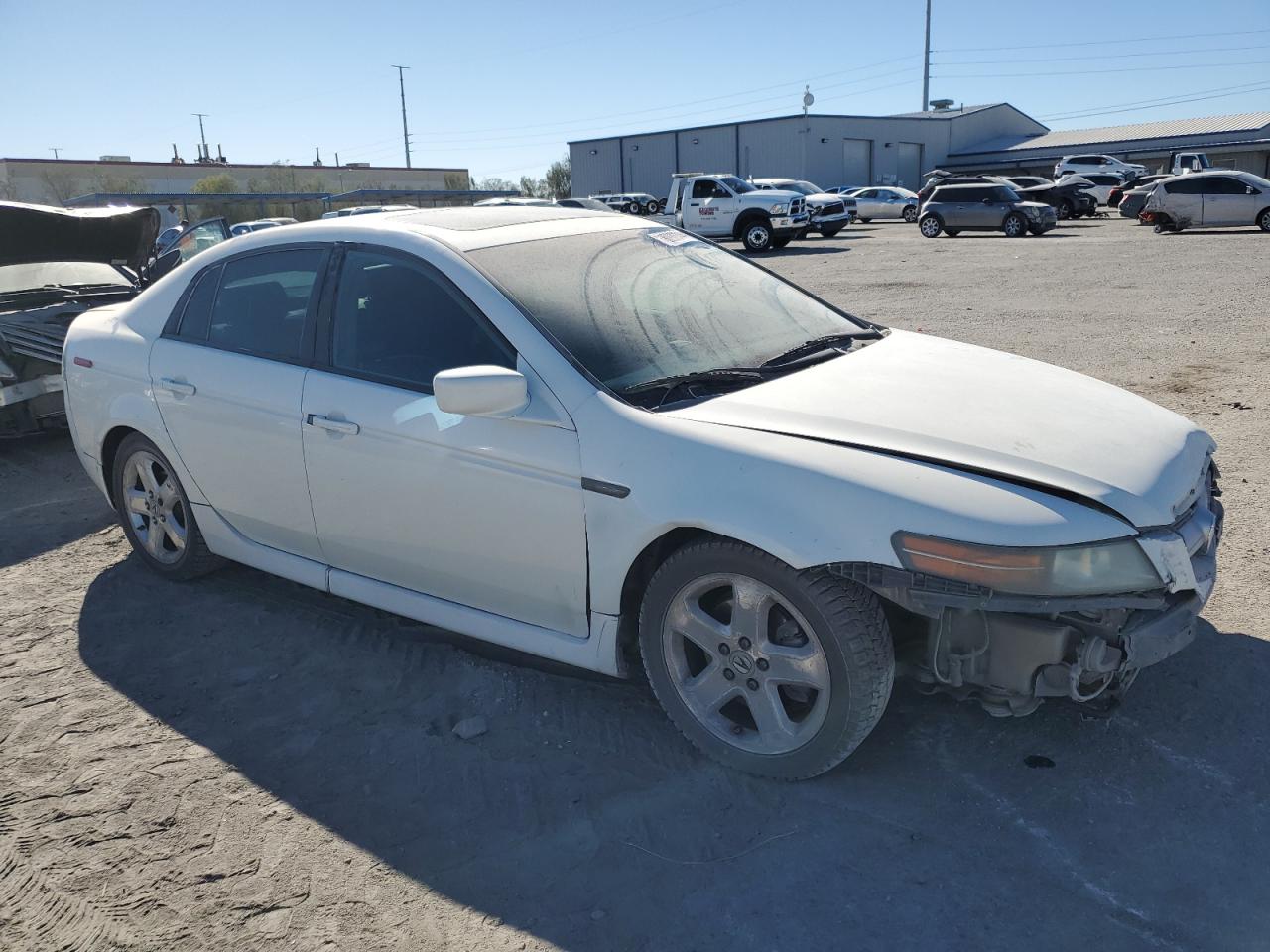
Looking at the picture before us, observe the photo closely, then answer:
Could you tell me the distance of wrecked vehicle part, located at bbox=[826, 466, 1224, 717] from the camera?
8.64 feet

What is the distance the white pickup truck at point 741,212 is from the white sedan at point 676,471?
72.4ft

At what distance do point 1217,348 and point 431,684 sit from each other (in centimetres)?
845

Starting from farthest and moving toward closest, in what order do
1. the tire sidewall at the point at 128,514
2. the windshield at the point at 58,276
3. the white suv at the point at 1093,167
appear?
the white suv at the point at 1093,167, the windshield at the point at 58,276, the tire sidewall at the point at 128,514

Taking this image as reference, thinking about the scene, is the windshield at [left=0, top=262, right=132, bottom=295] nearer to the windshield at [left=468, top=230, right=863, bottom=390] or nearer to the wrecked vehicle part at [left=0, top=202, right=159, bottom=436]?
the wrecked vehicle part at [left=0, top=202, right=159, bottom=436]

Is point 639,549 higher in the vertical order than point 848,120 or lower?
lower

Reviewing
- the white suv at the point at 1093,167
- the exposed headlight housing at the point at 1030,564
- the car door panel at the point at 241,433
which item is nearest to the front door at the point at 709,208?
the white suv at the point at 1093,167

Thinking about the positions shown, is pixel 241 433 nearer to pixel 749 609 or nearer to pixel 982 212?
pixel 749 609

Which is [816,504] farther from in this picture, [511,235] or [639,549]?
[511,235]

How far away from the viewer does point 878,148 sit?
5844 cm

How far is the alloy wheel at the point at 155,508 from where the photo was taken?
4598mm

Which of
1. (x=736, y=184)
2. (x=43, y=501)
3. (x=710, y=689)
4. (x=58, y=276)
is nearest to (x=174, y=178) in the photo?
(x=736, y=184)

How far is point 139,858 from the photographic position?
284 cm

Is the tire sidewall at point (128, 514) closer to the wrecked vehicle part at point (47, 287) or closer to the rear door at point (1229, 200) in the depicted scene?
the wrecked vehicle part at point (47, 287)

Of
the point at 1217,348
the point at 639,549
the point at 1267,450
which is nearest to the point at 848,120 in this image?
the point at 1217,348
